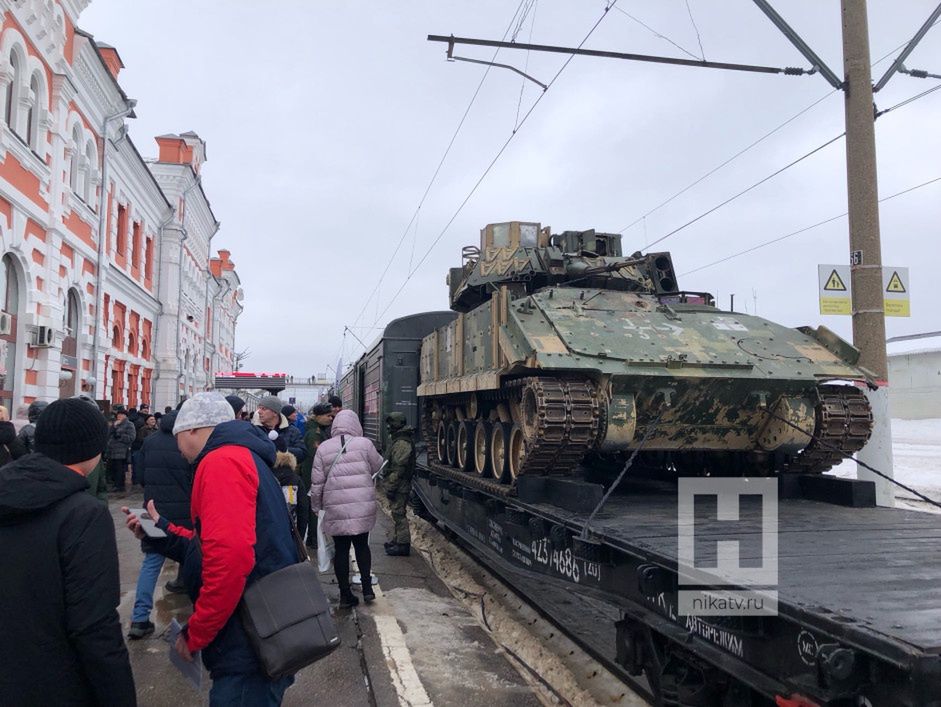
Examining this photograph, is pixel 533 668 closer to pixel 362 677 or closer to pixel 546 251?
pixel 362 677

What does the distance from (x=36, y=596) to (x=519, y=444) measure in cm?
543

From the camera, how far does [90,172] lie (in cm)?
1783

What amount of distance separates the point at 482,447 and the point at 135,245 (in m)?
18.8

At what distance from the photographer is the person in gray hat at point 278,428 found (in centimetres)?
773

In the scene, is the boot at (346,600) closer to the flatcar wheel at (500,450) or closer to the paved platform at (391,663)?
the paved platform at (391,663)

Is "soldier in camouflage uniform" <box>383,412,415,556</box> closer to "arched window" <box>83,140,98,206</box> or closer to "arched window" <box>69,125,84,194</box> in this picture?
"arched window" <box>69,125,84,194</box>

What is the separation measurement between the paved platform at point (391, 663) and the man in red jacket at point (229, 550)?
1.36 m

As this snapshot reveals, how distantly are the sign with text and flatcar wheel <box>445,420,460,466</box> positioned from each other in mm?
4590

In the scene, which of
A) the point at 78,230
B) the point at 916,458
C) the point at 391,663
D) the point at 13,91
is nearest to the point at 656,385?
the point at 391,663

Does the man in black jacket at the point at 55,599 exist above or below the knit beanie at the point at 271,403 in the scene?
below

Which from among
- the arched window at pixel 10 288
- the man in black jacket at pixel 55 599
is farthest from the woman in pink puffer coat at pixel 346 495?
the arched window at pixel 10 288

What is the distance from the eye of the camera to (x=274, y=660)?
2.67 m

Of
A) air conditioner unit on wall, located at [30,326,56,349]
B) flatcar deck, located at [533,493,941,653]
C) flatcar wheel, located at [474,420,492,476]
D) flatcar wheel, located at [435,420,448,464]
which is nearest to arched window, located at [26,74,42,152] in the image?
air conditioner unit on wall, located at [30,326,56,349]

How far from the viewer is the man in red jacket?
264 centimetres
